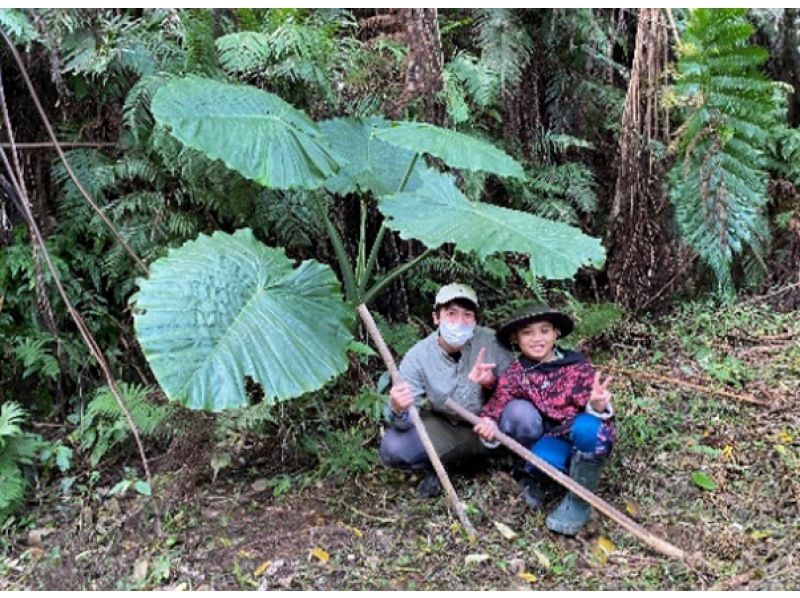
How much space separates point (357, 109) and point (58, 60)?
1.27 meters

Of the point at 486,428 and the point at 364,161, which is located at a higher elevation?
the point at 364,161

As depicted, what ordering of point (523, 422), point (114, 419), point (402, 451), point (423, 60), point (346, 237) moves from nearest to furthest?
point (523, 422) < point (402, 451) < point (114, 419) < point (423, 60) < point (346, 237)

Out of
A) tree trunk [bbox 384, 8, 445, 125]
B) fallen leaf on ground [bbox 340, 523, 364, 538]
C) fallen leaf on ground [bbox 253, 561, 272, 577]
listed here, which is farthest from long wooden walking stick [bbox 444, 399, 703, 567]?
tree trunk [bbox 384, 8, 445, 125]

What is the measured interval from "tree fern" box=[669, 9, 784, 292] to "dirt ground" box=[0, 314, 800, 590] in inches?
36.7

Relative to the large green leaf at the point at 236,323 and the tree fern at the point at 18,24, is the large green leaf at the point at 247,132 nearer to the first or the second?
the large green leaf at the point at 236,323

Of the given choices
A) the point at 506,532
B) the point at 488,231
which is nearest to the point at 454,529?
the point at 506,532

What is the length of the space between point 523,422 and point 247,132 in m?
1.35

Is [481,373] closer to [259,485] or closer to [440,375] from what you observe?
[440,375]

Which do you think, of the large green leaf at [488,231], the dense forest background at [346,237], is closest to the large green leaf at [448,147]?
the large green leaf at [488,231]

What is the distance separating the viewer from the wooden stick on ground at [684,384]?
3242 mm

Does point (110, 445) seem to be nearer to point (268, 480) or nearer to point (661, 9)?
point (268, 480)

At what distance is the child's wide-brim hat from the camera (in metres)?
2.70

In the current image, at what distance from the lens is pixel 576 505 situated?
8.43 feet

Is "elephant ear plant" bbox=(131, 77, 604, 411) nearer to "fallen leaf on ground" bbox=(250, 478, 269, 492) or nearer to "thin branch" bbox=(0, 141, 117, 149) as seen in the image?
"fallen leaf on ground" bbox=(250, 478, 269, 492)
